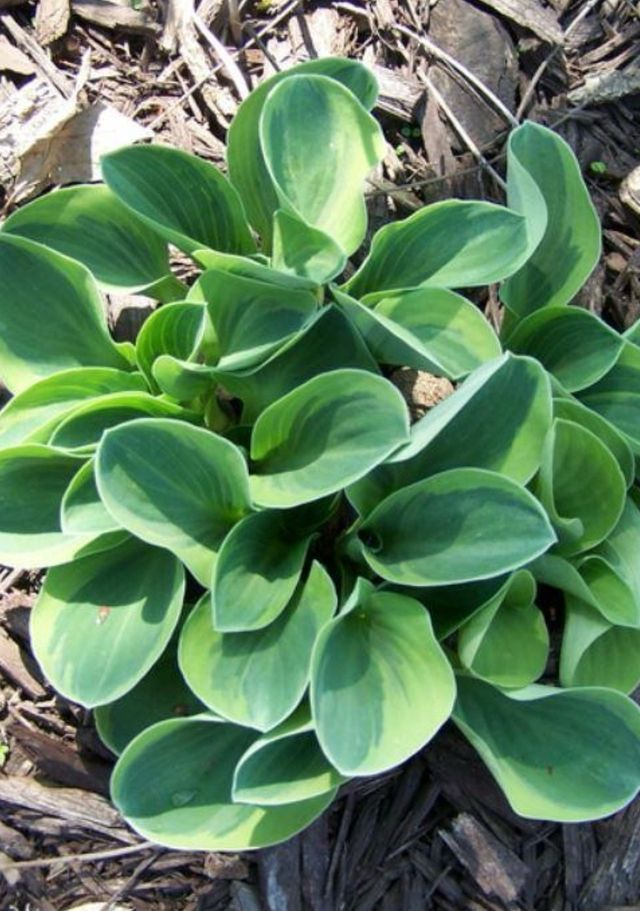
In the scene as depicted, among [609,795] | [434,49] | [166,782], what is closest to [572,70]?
[434,49]

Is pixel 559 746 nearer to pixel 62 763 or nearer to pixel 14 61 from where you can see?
pixel 62 763

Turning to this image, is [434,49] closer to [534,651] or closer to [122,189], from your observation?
[122,189]

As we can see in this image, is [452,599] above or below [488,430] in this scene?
below

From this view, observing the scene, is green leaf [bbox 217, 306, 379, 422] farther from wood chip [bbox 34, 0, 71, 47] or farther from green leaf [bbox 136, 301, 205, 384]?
wood chip [bbox 34, 0, 71, 47]

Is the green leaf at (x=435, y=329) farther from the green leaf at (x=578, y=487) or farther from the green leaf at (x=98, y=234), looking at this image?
the green leaf at (x=98, y=234)

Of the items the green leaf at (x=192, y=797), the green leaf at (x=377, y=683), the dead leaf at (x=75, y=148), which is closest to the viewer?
the green leaf at (x=377, y=683)

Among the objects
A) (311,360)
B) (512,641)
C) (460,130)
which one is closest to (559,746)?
(512,641)

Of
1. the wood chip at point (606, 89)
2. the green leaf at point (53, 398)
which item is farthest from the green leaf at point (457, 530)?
the wood chip at point (606, 89)

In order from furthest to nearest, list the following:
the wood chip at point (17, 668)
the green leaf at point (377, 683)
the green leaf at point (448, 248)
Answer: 1. the wood chip at point (17, 668)
2. the green leaf at point (448, 248)
3. the green leaf at point (377, 683)
